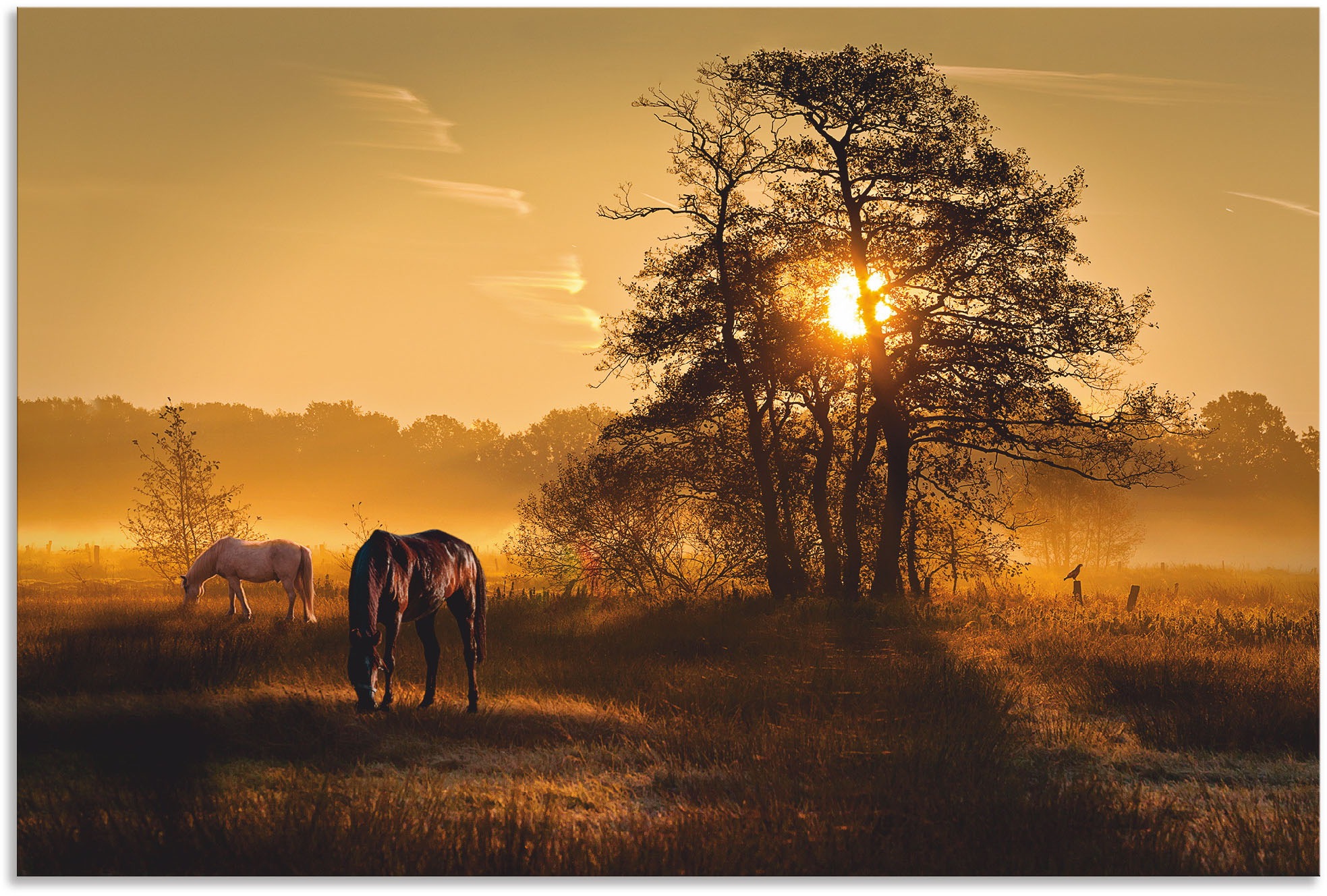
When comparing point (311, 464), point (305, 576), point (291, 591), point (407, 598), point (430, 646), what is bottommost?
point (430, 646)

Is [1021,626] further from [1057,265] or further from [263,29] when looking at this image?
[263,29]

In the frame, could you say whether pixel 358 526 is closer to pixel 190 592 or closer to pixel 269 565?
pixel 269 565

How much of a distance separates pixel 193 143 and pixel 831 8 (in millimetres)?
5816

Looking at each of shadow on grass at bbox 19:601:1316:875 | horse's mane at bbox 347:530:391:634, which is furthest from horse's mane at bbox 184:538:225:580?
horse's mane at bbox 347:530:391:634

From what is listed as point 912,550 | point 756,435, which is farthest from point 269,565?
point 912,550

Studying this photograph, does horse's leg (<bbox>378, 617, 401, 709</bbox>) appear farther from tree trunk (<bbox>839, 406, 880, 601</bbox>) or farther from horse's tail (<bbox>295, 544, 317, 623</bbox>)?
tree trunk (<bbox>839, 406, 880, 601</bbox>)

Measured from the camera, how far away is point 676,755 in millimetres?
8289

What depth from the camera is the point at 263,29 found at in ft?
30.2

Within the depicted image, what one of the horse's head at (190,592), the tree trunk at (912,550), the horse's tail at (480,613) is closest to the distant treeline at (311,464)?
the horse's head at (190,592)

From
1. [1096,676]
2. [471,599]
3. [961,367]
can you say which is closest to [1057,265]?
[961,367]

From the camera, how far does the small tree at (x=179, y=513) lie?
24984mm

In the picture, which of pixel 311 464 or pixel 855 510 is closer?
pixel 855 510

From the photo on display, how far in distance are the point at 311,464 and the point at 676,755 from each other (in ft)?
118

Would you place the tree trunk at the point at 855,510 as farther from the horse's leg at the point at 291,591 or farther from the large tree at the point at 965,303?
the horse's leg at the point at 291,591
